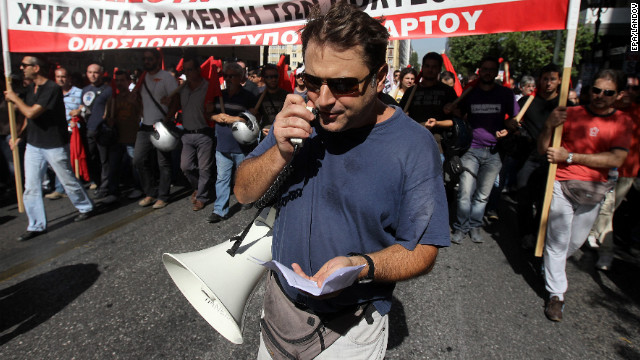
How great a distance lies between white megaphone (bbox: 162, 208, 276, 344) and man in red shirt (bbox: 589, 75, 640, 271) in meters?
4.04

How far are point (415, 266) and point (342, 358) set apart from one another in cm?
48

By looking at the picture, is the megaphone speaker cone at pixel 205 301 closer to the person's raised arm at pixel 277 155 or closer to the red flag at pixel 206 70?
the person's raised arm at pixel 277 155

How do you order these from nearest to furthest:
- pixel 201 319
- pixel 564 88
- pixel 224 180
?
pixel 564 88 < pixel 201 319 < pixel 224 180

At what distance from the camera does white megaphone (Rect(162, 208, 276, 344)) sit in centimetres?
149

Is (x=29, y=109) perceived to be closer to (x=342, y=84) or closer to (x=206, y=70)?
(x=206, y=70)

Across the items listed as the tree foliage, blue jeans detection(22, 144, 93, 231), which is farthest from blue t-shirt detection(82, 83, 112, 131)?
the tree foliage

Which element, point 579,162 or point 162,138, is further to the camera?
point 162,138

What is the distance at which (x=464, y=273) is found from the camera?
3.88m

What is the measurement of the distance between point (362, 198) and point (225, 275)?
2.10 feet

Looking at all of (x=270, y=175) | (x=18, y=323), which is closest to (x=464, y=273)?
(x=270, y=175)

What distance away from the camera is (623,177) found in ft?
15.0

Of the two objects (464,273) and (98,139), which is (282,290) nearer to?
(464,273)

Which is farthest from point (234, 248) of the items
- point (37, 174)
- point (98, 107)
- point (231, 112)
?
point (98, 107)

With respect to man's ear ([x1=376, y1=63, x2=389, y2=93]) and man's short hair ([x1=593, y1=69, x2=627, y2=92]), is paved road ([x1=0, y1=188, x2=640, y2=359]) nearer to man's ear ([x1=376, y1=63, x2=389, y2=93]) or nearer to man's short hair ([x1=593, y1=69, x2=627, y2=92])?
man's short hair ([x1=593, y1=69, x2=627, y2=92])
